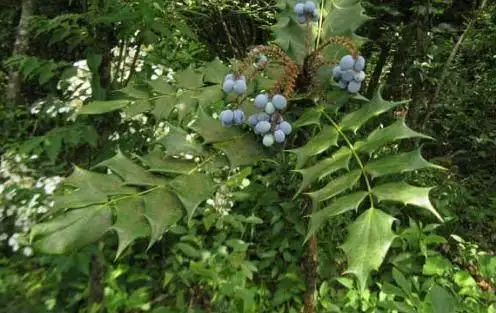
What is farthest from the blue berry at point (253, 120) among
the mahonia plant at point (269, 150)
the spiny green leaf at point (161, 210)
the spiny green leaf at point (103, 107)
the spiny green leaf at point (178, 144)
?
the spiny green leaf at point (103, 107)

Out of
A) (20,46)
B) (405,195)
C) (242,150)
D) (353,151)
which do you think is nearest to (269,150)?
(242,150)

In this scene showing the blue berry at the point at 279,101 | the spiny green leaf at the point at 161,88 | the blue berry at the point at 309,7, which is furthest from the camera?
the spiny green leaf at the point at 161,88

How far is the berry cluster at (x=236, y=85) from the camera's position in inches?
36.2

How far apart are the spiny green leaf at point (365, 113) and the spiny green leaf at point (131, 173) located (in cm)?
34

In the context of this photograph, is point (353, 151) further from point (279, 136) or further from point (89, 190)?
point (89, 190)

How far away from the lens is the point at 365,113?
0.88m

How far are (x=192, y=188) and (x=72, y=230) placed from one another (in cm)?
20

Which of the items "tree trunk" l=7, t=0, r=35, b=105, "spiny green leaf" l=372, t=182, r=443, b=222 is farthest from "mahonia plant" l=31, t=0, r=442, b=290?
"tree trunk" l=7, t=0, r=35, b=105

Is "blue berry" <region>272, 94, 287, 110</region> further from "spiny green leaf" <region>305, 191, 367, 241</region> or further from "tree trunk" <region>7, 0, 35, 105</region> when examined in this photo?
"tree trunk" <region>7, 0, 35, 105</region>

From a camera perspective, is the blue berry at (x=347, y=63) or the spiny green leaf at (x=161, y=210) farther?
the blue berry at (x=347, y=63)

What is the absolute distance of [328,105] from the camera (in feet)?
3.05

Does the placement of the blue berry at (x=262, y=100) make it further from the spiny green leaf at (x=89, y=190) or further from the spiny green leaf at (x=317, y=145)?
the spiny green leaf at (x=89, y=190)

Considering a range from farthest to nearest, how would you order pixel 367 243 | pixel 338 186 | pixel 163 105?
pixel 163 105, pixel 338 186, pixel 367 243

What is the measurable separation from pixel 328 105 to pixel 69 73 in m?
1.05
